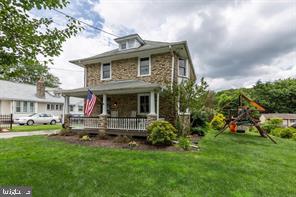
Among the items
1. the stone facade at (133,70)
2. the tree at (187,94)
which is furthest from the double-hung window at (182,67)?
the tree at (187,94)

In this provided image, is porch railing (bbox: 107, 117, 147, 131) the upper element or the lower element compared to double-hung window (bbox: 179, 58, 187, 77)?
lower

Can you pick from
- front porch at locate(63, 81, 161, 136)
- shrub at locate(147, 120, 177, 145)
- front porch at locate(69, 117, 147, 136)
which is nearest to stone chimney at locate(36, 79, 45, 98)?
front porch at locate(63, 81, 161, 136)

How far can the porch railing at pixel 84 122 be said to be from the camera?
1278 cm

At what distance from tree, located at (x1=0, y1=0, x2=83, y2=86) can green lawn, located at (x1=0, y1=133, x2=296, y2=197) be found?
9.49 ft

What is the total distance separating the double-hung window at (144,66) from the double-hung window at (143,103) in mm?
1627

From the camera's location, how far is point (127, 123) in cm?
1186

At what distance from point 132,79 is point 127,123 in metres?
3.92

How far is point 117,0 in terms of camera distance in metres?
10.8

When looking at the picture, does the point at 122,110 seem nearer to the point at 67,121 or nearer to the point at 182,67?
the point at 67,121

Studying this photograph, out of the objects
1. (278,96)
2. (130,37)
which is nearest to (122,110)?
(130,37)

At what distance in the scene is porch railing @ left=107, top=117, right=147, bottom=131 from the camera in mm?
11359

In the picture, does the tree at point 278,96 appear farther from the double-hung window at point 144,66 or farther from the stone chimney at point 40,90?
the double-hung window at point 144,66

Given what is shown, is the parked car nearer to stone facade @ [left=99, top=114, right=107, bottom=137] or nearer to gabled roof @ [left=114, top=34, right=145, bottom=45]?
gabled roof @ [left=114, top=34, right=145, bottom=45]

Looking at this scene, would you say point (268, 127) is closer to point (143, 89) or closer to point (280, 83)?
point (143, 89)
